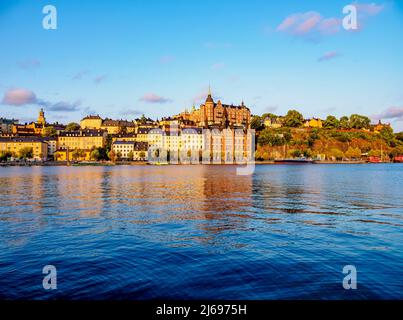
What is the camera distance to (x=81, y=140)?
564ft

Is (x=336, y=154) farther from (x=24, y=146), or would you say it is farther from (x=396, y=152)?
(x=24, y=146)

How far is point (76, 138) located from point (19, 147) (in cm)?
2418

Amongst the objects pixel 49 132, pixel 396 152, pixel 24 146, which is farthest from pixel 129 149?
pixel 396 152

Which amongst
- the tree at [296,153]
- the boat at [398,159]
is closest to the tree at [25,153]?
the tree at [296,153]

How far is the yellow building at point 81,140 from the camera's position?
561 ft

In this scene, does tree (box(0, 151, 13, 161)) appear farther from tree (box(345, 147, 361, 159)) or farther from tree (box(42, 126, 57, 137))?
tree (box(345, 147, 361, 159))

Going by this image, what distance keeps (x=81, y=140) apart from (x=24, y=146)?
78.9 feet

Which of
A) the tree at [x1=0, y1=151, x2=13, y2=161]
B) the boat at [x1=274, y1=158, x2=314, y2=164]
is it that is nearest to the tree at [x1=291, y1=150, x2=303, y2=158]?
the boat at [x1=274, y1=158, x2=314, y2=164]

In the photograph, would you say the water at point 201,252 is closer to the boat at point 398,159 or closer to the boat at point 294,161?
the boat at point 294,161

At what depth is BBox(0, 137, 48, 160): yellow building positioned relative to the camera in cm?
Result: 15825
